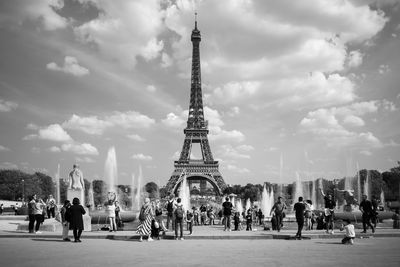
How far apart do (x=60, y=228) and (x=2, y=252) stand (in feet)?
27.9

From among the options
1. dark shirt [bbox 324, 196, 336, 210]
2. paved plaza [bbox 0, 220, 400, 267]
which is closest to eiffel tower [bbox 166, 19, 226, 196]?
dark shirt [bbox 324, 196, 336, 210]

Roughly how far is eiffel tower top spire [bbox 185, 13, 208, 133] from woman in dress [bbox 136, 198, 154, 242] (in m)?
83.4

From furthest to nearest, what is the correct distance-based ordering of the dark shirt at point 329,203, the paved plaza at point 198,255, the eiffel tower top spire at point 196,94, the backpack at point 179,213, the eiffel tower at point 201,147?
the eiffel tower top spire at point 196,94 → the eiffel tower at point 201,147 → the dark shirt at point 329,203 → the backpack at point 179,213 → the paved plaza at point 198,255

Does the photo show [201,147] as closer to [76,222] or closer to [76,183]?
[76,183]

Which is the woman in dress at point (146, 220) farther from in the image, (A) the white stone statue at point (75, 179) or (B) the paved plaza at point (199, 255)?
(A) the white stone statue at point (75, 179)

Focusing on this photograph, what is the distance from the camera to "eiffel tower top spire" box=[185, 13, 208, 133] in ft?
329

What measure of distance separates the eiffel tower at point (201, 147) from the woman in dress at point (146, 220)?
72.4 metres

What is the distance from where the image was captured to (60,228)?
795 inches

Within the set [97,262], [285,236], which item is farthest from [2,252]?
[285,236]

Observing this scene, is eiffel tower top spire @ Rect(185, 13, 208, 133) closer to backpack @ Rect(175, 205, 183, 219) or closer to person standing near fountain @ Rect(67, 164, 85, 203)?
person standing near fountain @ Rect(67, 164, 85, 203)

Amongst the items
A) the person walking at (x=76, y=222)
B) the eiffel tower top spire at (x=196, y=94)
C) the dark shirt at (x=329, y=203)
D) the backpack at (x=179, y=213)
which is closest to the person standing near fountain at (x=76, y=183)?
the person walking at (x=76, y=222)

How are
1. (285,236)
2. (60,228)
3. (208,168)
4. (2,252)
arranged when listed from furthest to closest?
(208,168)
(60,228)
(285,236)
(2,252)

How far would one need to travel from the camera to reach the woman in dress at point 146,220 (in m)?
16.2

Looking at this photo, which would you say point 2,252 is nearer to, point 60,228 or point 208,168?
point 60,228
